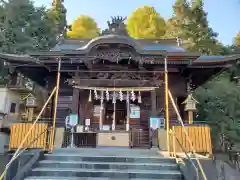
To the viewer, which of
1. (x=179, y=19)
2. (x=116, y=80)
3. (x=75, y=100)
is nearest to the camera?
(x=75, y=100)

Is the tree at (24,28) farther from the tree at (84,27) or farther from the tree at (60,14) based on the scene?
the tree at (84,27)

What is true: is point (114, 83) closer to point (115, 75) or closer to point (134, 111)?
point (115, 75)

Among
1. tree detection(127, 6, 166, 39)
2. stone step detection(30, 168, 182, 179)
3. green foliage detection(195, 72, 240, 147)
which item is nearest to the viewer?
stone step detection(30, 168, 182, 179)

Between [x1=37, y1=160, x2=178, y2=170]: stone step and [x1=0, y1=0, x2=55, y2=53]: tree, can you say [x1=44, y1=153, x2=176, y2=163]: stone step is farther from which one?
[x1=0, y1=0, x2=55, y2=53]: tree

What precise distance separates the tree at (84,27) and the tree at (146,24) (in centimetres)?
516

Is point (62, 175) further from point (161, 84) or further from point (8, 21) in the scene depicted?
point (8, 21)

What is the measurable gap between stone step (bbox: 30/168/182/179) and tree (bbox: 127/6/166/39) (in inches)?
962

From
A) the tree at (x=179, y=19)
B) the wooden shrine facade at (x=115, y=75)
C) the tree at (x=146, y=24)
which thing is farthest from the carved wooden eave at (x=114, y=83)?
the tree at (x=146, y=24)

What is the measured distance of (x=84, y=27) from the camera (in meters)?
31.4

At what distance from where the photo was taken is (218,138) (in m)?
12.4

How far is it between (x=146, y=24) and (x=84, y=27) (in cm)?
882

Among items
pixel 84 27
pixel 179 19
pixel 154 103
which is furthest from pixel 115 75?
pixel 84 27

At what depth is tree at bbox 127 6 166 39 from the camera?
2842 centimetres

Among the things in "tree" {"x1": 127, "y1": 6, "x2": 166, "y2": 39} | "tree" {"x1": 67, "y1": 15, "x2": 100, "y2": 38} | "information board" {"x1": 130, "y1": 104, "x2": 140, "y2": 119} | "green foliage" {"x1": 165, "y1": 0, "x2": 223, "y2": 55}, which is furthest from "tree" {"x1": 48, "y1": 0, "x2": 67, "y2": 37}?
"information board" {"x1": 130, "y1": 104, "x2": 140, "y2": 119}
